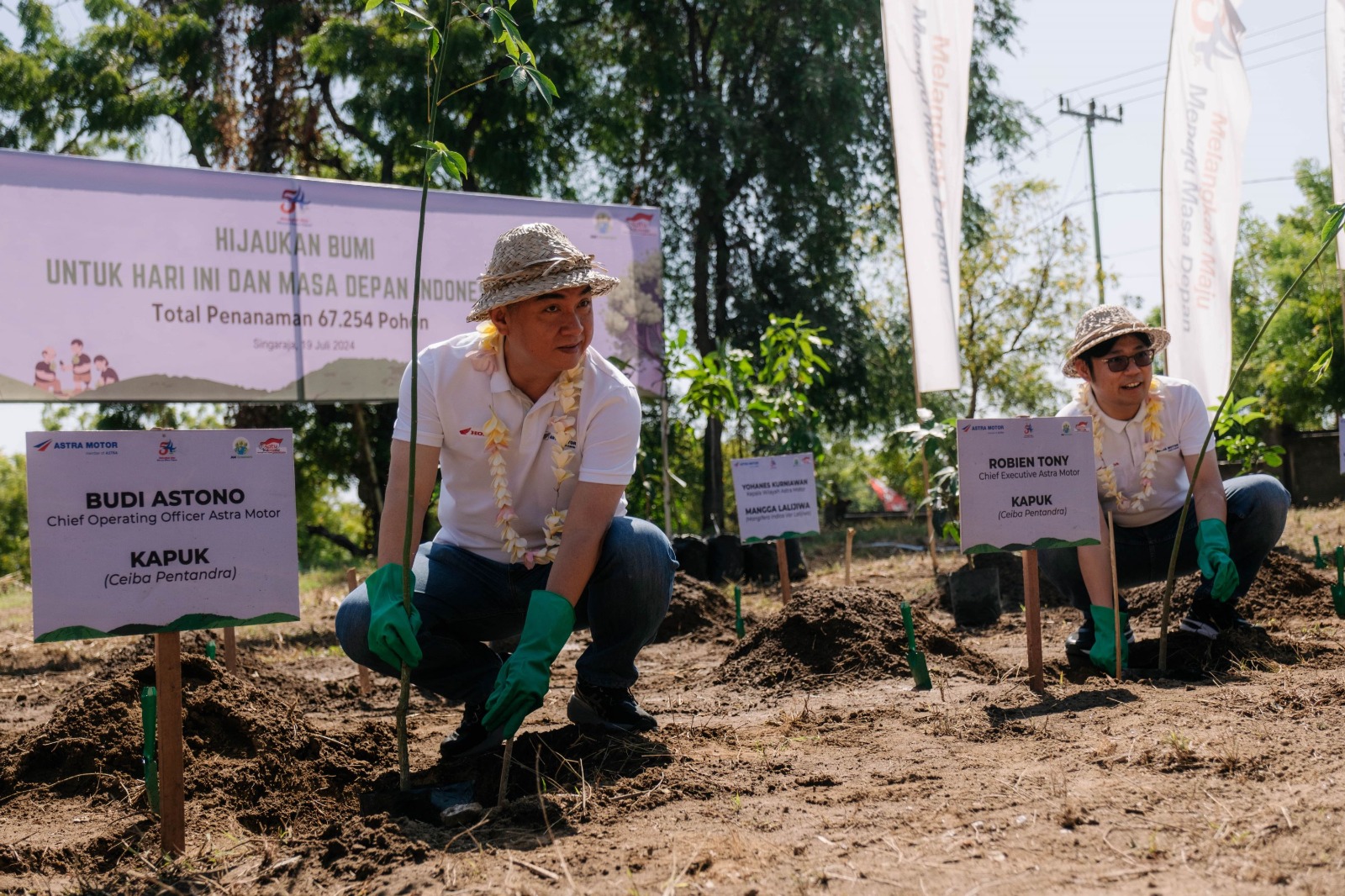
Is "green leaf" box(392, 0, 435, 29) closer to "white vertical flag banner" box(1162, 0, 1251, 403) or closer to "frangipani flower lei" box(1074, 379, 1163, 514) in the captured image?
"frangipani flower lei" box(1074, 379, 1163, 514)

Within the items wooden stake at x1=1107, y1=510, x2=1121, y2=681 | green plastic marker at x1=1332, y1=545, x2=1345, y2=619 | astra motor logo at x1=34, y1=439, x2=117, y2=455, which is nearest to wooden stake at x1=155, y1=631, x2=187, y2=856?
astra motor logo at x1=34, y1=439, x2=117, y2=455

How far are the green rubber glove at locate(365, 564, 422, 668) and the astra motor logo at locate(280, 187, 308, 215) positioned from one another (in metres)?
4.53

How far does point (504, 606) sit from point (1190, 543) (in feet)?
7.53

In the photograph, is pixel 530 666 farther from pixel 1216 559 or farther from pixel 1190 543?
pixel 1190 543

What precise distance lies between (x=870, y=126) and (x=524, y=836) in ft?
40.6

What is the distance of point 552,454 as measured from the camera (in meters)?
2.78

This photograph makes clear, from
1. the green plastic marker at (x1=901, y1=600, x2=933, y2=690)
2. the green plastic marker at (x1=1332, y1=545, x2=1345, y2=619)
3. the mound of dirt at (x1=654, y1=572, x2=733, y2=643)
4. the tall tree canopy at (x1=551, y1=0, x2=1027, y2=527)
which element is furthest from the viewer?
the tall tree canopy at (x1=551, y1=0, x2=1027, y2=527)

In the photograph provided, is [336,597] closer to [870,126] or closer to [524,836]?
[524,836]

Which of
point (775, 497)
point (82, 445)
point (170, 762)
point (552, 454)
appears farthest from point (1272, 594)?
point (82, 445)

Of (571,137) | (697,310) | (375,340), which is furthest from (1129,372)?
(571,137)

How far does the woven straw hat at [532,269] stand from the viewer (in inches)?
102

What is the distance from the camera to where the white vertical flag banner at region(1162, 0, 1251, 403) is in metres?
7.49

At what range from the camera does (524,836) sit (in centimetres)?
201

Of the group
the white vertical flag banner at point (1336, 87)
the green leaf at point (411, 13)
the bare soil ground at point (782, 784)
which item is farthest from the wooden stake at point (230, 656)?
the white vertical flag banner at point (1336, 87)
